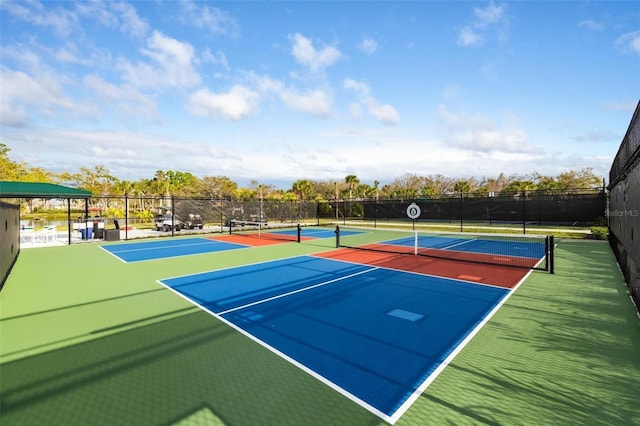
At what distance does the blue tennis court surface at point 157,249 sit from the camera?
12773 mm

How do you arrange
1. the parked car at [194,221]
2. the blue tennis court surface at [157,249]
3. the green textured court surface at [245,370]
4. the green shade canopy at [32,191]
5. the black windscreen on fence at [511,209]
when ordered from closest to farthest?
the green textured court surface at [245,370]
the blue tennis court surface at [157,249]
the green shade canopy at [32,191]
the parked car at [194,221]
the black windscreen on fence at [511,209]

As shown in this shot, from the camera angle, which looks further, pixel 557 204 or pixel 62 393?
pixel 557 204

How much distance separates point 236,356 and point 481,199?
95.4 feet

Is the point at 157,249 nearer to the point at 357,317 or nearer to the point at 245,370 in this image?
the point at 357,317

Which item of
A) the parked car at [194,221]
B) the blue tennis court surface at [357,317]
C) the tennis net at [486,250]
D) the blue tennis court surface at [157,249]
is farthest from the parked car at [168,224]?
the blue tennis court surface at [357,317]

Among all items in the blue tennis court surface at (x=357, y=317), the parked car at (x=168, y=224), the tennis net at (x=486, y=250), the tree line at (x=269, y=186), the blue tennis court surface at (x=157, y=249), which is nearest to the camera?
the blue tennis court surface at (x=357, y=317)

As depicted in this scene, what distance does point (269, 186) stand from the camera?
70.6 metres

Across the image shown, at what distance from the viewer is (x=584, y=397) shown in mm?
3385

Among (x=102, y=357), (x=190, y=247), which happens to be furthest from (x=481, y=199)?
(x=102, y=357)

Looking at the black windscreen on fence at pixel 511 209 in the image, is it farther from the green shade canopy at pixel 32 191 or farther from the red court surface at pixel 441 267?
the green shade canopy at pixel 32 191

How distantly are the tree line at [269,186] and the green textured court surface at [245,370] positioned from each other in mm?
27701

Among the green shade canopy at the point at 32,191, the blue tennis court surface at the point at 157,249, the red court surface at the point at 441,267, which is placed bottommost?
the red court surface at the point at 441,267

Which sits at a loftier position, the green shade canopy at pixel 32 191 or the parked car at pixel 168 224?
the green shade canopy at pixel 32 191

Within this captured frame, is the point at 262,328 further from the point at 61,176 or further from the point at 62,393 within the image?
the point at 61,176
